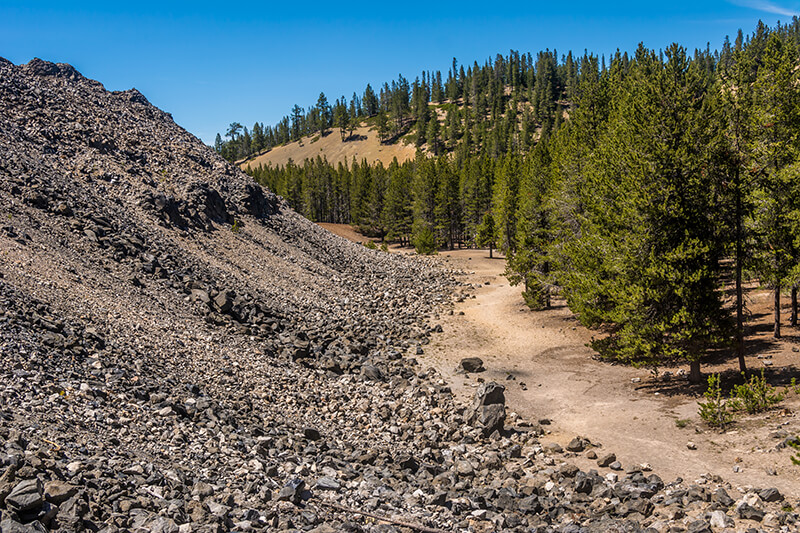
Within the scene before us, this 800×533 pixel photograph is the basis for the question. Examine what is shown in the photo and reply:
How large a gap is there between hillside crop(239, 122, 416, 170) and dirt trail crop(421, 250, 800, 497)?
12716 cm

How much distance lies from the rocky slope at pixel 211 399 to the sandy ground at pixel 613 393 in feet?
3.77

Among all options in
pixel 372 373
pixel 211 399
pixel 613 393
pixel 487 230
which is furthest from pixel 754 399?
pixel 487 230

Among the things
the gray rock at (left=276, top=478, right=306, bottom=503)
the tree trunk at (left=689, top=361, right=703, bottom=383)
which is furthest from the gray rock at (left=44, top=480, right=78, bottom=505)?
the tree trunk at (left=689, top=361, right=703, bottom=383)

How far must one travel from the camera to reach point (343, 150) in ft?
581

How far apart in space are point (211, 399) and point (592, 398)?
14755 mm

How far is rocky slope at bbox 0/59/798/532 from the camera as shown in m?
10.8

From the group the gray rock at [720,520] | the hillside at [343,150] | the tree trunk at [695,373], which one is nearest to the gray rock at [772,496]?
the gray rock at [720,520]

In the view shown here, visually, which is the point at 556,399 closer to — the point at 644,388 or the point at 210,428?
the point at 644,388

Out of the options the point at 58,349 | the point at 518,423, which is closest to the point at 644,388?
the point at 518,423

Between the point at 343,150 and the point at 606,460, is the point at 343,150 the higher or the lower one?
the higher one

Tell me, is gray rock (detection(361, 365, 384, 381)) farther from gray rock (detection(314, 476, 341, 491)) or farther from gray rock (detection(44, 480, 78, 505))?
gray rock (detection(44, 480, 78, 505))

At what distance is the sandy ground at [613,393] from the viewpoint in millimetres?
13914

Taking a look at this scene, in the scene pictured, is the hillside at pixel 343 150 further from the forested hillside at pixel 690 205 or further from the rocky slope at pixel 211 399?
the forested hillside at pixel 690 205

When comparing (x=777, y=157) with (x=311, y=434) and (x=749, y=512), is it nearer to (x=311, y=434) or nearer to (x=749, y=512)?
(x=749, y=512)
